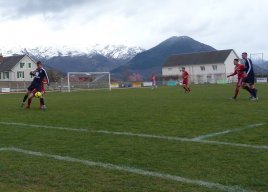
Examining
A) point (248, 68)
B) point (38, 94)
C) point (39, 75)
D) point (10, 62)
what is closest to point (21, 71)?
point (10, 62)

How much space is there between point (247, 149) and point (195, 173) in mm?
1571

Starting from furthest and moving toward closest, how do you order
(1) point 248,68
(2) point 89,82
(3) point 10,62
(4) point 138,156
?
(3) point 10,62 → (2) point 89,82 → (1) point 248,68 → (4) point 138,156

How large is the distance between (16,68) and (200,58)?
144 feet

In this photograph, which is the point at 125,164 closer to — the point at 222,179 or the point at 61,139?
the point at 222,179

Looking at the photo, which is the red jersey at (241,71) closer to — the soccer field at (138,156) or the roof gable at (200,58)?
the soccer field at (138,156)

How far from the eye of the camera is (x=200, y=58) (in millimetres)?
102938

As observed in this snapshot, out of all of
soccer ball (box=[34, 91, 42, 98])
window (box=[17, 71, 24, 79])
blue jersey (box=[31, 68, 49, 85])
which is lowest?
soccer ball (box=[34, 91, 42, 98])

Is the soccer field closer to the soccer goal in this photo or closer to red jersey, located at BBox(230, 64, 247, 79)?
red jersey, located at BBox(230, 64, 247, 79)

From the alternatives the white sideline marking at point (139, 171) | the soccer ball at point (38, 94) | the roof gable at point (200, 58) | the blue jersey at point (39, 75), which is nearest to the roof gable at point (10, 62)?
the roof gable at point (200, 58)

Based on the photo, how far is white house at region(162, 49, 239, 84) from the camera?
97.1m

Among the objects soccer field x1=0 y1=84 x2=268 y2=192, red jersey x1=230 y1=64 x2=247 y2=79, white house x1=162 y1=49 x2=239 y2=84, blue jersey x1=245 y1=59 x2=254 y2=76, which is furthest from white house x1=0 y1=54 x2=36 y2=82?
soccer field x1=0 y1=84 x2=268 y2=192

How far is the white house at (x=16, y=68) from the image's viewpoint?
8912 cm

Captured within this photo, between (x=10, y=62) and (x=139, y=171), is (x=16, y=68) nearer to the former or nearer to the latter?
(x=10, y=62)

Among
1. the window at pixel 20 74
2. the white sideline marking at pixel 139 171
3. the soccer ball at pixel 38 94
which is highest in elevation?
the window at pixel 20 74
